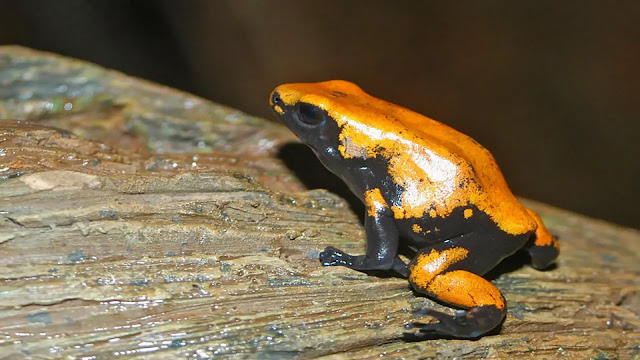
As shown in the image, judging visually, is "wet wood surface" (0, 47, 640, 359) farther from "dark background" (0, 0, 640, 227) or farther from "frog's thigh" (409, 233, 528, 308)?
"dark background" (0, 0, 640, 227)

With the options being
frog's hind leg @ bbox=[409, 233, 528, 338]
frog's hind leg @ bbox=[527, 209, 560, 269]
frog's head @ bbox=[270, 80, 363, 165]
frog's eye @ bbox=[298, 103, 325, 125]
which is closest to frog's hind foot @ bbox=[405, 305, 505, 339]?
frog's hind leg @ bbox=[409, 233, 528, 338]

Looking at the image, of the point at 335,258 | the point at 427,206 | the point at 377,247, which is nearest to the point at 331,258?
the point at 335,258

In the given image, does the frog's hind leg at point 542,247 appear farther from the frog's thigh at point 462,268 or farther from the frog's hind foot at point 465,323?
the frog's hind foot at point 465,323

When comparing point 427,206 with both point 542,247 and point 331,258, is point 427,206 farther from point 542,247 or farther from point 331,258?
point 542,247

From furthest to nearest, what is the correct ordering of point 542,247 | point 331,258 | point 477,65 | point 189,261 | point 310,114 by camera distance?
1. point 477,65
2. point 542,247
3. point 310,114
4. point 331,258
5. point 189,261

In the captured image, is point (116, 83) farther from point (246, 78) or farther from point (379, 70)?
point (379, 70)

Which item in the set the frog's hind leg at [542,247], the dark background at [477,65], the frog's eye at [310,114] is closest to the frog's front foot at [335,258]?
the frog's eye at [310,114]

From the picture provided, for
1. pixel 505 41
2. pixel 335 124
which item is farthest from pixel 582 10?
pixel 335 124
